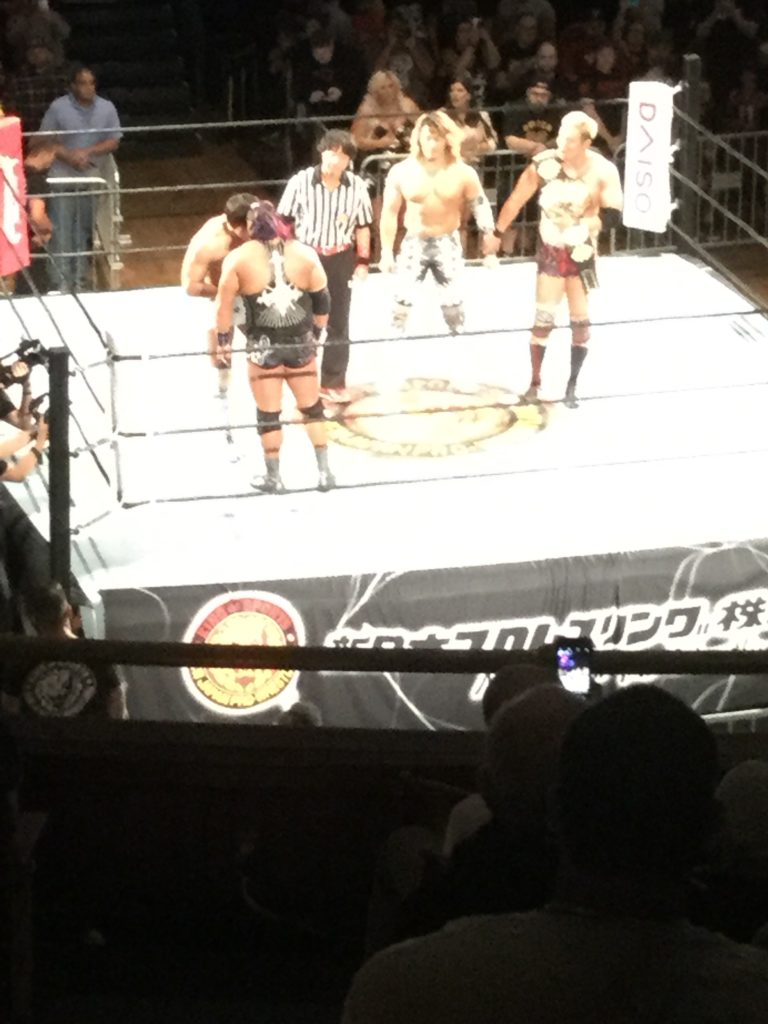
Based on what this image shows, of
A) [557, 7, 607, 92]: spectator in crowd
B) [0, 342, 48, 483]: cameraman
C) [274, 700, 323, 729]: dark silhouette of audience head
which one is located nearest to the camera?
[274, 700, 323, 729]: dark silhouette of audience head

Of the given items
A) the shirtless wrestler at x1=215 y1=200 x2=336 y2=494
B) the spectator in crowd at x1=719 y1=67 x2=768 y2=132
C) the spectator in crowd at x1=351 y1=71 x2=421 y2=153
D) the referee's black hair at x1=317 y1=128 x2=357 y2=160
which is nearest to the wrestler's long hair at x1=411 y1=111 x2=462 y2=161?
the referee's black hair at x1=317 y1=128 x2=357 y2=160

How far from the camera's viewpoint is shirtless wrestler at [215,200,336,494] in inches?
218

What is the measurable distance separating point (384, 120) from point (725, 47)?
319cm

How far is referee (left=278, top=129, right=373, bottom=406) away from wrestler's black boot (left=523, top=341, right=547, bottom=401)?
0.69 meters

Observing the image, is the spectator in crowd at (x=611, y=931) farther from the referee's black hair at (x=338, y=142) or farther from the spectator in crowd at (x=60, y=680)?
the referee's black hair at (x=338, y=142)

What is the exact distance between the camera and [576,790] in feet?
4.33

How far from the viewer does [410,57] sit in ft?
31.2

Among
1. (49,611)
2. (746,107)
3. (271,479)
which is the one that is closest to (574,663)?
(49,611)

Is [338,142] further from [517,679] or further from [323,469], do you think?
[517,679]

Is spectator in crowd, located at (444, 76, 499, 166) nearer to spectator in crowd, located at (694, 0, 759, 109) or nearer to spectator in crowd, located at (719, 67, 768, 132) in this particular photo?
spectator in crowd, located at (719, 67, 768, 132)

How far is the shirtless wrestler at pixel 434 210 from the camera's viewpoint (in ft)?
21.4

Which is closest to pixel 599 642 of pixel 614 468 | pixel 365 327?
pixel 614 468

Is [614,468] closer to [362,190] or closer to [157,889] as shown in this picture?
[362,190]

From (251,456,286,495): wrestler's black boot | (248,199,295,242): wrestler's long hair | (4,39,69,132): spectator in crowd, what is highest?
(4,39,69,132): spectator in crowd
